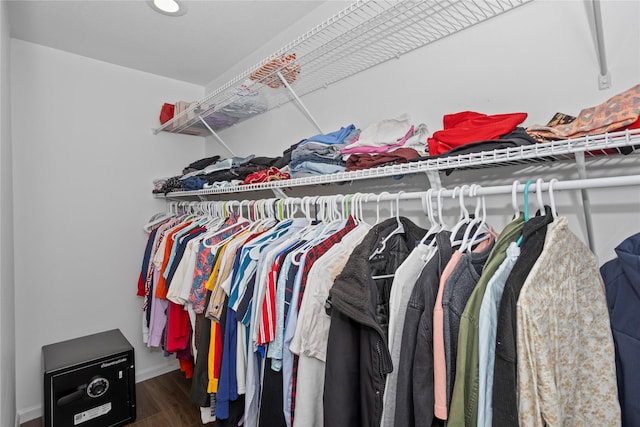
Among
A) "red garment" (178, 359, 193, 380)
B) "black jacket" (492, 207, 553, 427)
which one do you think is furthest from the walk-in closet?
"red garment" (178, 359, 193, 380)

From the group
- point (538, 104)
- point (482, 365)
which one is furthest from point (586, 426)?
point (538, 104)

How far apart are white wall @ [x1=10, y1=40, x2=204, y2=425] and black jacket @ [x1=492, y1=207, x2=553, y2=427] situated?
2605 mm

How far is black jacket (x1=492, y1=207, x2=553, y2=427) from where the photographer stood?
23.3 inches

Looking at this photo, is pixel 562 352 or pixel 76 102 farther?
pixel 76 102

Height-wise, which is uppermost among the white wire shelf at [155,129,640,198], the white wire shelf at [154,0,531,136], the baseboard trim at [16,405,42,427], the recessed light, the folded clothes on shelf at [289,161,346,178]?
the recessed light

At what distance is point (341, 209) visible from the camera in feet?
4.76

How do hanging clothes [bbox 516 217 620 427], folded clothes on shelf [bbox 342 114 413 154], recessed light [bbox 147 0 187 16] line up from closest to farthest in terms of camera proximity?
1. hanging clothes [bbox 516 217 620 427]
2. folded clothes on shelf [bbox 342 114 413 154]
3. recessed light [bbox 147 0 187 16]

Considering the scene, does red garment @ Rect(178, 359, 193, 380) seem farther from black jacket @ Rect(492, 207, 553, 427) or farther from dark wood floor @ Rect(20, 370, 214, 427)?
black jacket @ Rect(492, 207, 553, 427)

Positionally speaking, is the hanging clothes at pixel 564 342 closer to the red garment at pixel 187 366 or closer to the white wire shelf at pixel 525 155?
the white wire shelf at pixel 525 155

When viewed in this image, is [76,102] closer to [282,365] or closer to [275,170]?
[275,170]

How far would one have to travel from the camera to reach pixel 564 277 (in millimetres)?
683

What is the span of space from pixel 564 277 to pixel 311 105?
153 centimetres

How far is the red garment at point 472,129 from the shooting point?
0.87m

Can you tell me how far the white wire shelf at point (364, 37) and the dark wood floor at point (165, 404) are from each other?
1.95 meters
